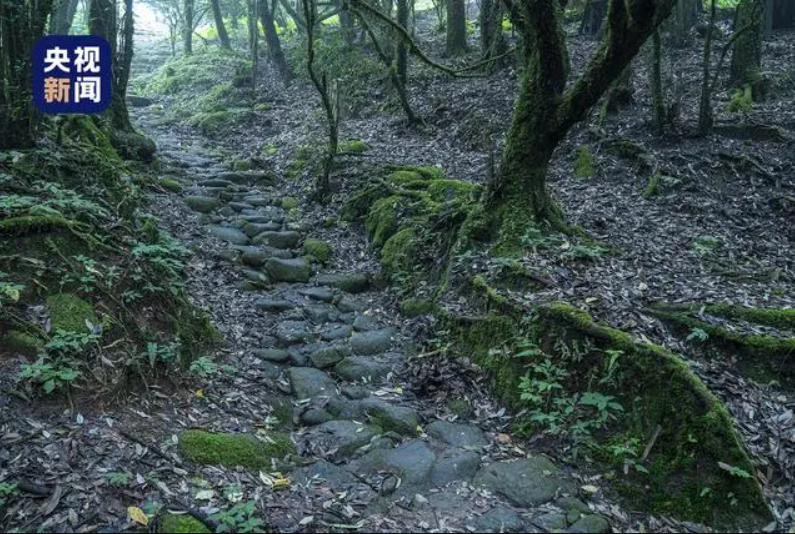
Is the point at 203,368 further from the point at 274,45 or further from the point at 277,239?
the point at 274,45

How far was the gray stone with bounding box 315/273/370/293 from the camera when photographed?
7.90 metres

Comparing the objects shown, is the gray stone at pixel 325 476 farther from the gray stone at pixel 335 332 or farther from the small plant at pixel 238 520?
the gray stone at pixel 335 332

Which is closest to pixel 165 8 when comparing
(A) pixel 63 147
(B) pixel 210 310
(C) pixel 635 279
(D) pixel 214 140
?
(D) pixel 214 140

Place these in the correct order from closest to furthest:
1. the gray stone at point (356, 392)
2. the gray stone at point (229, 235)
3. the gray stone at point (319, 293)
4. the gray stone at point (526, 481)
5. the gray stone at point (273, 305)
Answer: the gray stone at point (526, 481)
the gray stone at point (356, 392)
the gray stone at point (273, 305)
the gray stone at point (319, 293)
the gray stone at point (229, 235)

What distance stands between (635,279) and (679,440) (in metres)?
2.06

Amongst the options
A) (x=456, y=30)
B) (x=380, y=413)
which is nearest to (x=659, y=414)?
(x=380, y=413)

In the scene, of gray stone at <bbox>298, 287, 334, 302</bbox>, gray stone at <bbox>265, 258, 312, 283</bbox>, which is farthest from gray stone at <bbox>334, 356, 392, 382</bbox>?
gray stone at <bbox>265, 258, 312, 283</bbox>

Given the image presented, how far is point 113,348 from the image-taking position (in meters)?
4.85

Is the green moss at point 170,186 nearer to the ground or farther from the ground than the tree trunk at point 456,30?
nearer to the ground

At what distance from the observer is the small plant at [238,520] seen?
351 cm

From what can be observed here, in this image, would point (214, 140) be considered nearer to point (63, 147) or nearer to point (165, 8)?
point (63, 147)

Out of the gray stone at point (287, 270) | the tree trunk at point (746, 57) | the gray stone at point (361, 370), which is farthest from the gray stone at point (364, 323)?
the tree trunk at point (746, 57)

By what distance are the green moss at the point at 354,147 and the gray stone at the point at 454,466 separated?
26.2ft

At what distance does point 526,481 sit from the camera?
4.18 m
